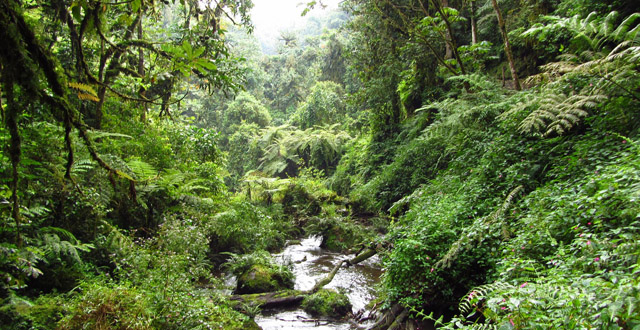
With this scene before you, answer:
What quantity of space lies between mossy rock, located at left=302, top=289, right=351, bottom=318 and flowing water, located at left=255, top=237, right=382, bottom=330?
0.36 ft

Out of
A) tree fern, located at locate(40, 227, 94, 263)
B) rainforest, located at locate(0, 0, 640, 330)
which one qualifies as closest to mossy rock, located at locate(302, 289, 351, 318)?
rainforest, located at locate(0, 0, 640, 330)

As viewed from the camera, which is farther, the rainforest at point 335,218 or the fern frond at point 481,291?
the fern frond at point 481,291

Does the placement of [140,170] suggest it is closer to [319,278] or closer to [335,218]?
[319,278]

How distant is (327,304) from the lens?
477 centimetres

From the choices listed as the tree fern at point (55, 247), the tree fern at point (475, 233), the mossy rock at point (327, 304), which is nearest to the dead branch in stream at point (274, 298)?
the mossy rock at point (327, 304)

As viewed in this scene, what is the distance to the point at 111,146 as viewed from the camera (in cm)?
504

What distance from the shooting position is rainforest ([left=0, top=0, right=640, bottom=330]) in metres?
1.90

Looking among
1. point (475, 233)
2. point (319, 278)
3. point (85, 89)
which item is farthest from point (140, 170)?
point (475, 233)

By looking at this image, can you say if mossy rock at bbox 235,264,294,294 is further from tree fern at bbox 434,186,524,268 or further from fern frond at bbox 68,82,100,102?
fern frond at bbox 68,82,100,102

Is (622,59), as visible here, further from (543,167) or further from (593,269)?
(593,269)

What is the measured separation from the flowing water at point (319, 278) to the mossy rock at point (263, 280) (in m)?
0.29

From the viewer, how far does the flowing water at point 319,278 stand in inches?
176

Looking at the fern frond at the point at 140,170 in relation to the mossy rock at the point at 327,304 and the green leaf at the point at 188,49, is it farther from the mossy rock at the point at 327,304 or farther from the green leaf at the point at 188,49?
the green leaf at the point at 188,49

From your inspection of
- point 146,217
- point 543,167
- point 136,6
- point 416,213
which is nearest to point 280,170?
point 146,217
